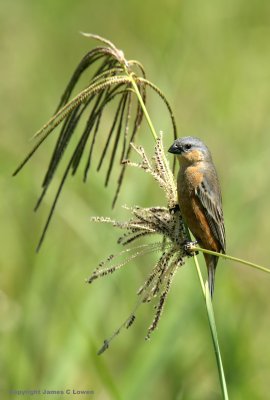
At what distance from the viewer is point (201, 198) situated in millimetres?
4312

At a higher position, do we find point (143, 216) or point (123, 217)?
point (143, 216)

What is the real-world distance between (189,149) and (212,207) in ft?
1.06

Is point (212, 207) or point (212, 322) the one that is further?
point (212, 207)

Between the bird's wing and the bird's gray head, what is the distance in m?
0.13

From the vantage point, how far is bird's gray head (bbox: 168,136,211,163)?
13.6ft

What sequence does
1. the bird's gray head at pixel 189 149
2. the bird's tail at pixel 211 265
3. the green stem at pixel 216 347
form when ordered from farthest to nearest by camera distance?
the bird's tail at pixel 211 265, the bird's gray head at pixel 189 149, the green stem at pixel 216 347

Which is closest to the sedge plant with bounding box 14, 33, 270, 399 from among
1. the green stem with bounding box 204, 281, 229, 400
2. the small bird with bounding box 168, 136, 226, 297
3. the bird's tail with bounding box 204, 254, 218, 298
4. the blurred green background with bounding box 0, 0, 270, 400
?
Result: the green stem with bounding box 204, 281, 229, 400

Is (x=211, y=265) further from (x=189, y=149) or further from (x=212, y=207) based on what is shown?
(x=189, y=149)

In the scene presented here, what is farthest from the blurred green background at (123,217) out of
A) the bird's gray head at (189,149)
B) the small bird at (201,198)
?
the bird's gray head at (189,149)

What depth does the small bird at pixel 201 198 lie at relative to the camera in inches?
167

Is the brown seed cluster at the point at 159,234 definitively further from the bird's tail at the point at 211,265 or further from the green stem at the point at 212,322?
the bird's tail at the point at 211,265

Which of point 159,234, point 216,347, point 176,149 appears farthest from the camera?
point 176,149

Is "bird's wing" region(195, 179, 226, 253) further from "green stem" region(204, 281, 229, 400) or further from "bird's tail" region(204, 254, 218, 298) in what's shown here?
"green stem" region(204, 281, 229, 400)

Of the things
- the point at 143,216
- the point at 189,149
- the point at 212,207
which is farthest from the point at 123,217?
the point at 143,216
